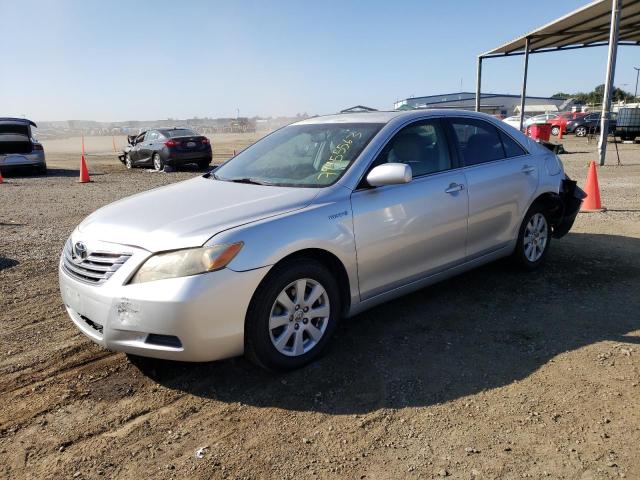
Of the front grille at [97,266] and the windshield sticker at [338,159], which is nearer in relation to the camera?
the front grille at [97,266]

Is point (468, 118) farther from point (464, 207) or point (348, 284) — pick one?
point (348, 284)

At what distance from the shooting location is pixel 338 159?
3.96m

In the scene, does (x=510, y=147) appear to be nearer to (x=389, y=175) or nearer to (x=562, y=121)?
(x=389, y=175)

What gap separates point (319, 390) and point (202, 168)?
15.9 meters

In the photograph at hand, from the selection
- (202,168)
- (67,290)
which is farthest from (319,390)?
(202,168)

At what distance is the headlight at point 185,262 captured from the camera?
298 centimetres

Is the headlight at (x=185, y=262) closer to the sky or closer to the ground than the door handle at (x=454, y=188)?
closer to the ground

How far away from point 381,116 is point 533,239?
2.08 m

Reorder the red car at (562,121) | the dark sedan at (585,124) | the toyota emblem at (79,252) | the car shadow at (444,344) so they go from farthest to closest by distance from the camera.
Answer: the red car at (562,121) < the dark sedan at (585,124) < the toyota emblem at (79,252) < the car shadow at (444,344)

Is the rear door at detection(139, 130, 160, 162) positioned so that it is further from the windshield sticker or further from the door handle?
the door handle

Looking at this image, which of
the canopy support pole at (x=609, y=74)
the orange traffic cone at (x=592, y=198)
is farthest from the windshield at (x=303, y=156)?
the canopy support pole at (x=609, y=74)

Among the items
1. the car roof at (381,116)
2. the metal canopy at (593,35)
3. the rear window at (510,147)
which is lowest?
the rear window at (510,147)

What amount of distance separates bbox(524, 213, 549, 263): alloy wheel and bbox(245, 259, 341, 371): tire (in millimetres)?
2498

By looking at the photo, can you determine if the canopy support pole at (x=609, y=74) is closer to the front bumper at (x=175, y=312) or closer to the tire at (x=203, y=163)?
the tire at (x=203, y=163)
